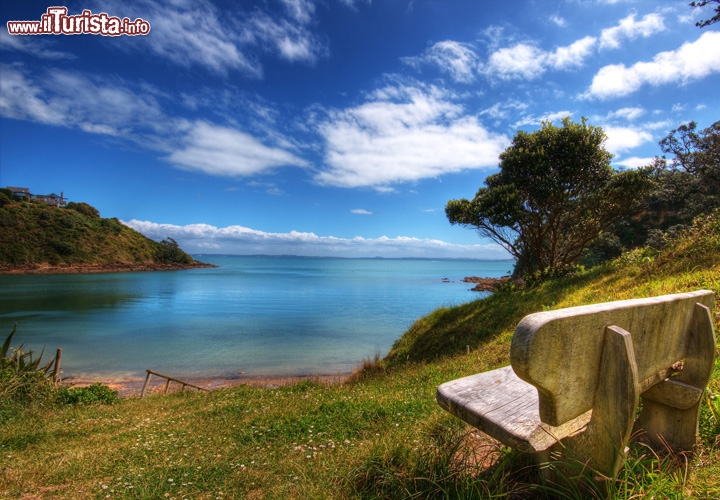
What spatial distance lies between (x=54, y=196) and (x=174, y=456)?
132 m

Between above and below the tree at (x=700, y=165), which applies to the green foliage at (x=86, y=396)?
below

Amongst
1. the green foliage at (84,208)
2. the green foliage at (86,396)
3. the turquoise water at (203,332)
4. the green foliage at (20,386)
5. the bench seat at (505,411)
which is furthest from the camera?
the green foliage at (84,208)

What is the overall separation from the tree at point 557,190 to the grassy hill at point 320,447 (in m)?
4.89

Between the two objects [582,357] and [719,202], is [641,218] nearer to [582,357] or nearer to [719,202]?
[719,202]

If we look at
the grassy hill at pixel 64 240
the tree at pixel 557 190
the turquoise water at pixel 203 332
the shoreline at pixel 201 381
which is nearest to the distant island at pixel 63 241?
the grassy hill at pixel 64 240

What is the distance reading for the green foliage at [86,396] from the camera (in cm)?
879

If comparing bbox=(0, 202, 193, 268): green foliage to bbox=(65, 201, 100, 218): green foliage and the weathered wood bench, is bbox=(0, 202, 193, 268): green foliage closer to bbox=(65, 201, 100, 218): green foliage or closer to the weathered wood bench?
bbox=(65, 201, 100, 218): green foliage

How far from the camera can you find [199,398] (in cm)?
877

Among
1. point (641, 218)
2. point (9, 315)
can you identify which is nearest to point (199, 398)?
point (9, 315)

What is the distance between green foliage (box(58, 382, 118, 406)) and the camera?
8.79 m

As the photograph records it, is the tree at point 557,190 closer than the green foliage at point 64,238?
Yes

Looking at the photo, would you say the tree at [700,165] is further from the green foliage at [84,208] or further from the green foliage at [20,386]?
the green foliage at [84,208]

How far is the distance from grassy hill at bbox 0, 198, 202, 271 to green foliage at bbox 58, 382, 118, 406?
279 feet

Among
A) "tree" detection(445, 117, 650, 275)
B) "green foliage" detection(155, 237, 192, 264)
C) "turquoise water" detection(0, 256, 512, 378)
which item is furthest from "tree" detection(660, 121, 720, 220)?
"green foliage" detection(155, 237, 192, 264)
